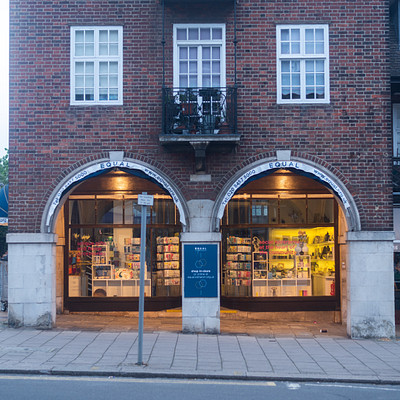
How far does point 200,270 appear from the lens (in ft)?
44.4

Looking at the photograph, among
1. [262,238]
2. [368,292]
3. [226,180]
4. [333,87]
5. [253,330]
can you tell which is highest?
[333,87]

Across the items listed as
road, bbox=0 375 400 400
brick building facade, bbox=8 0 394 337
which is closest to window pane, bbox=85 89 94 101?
brick building facade, bbox=8 0 394 337

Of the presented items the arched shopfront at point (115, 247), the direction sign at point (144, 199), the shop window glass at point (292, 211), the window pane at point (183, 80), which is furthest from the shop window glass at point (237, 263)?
the direction sign at point (144, 199)

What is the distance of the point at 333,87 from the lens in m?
13.9

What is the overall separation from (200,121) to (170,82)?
131 centimetres

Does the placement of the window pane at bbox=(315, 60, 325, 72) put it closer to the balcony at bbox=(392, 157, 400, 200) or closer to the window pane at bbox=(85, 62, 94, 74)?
the balcony at bbox=(392, 157, 400, 200)

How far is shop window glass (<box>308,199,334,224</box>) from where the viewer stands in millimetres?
16672

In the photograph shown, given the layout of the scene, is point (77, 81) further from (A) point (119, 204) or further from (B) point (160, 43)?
(A) point (119, 204)

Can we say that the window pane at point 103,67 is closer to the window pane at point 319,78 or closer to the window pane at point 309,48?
the window pane at point 309,48

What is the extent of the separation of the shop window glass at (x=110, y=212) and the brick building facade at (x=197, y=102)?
2780mm

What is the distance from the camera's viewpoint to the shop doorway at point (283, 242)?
16578mm

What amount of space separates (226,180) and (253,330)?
361 cm

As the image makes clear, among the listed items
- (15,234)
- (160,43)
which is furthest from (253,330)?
(160,43)

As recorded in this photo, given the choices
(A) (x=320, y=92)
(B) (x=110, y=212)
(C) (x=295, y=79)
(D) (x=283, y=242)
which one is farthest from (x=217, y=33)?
(D) (x=283, y=242)
